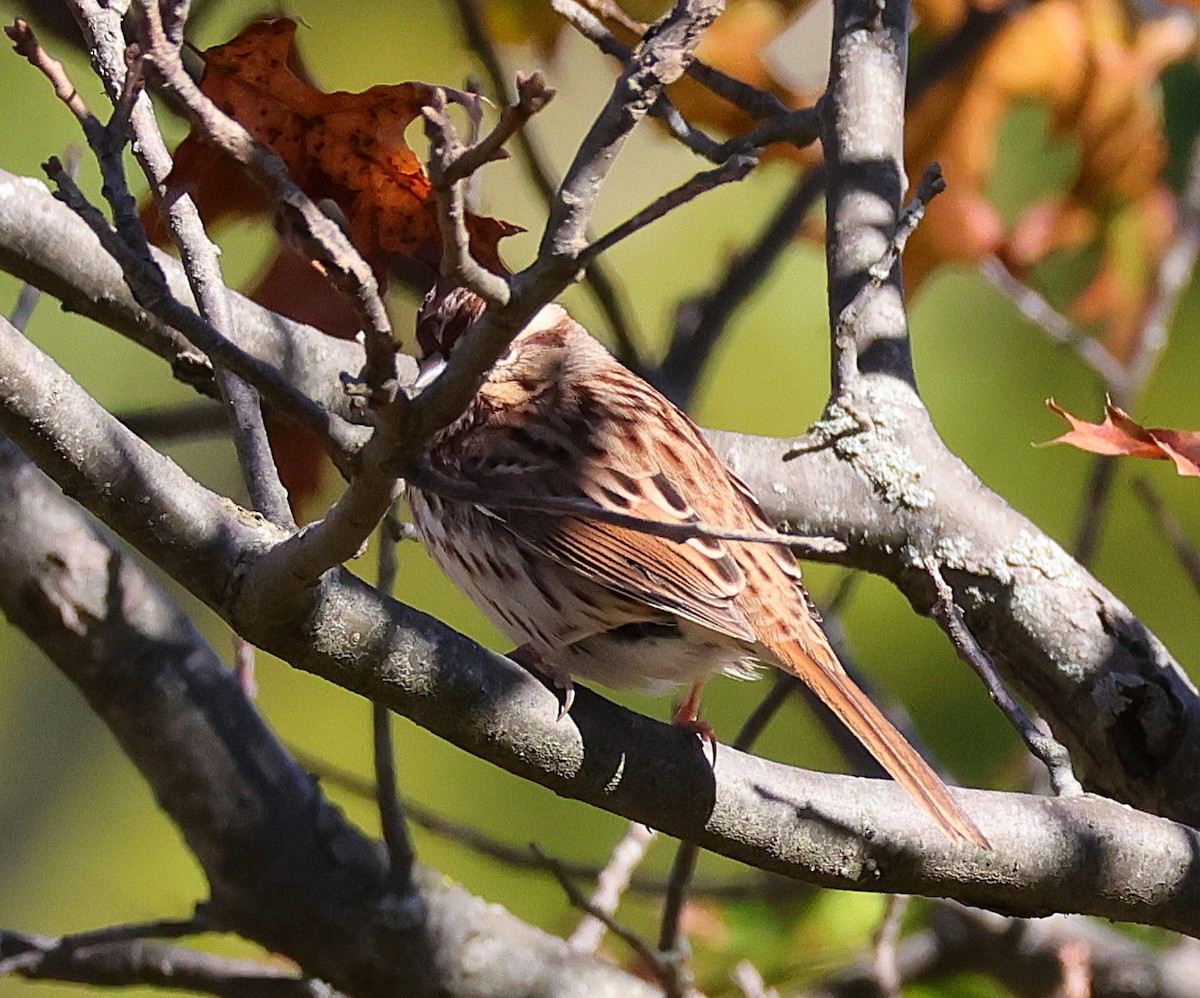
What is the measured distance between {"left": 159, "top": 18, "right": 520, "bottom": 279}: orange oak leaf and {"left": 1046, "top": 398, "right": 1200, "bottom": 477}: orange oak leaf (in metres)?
0.66

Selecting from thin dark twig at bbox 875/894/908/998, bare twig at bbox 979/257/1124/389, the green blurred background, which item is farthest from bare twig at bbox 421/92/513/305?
the green blurred background

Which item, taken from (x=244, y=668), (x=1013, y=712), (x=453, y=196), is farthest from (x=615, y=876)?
(x=453, y=196)

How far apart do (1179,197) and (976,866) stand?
2.37m

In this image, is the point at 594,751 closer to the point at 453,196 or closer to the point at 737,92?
the point at 453,196

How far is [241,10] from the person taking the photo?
5008 mm

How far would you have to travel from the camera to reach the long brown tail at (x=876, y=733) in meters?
1.75

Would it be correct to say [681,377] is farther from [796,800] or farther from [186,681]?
[796,800]

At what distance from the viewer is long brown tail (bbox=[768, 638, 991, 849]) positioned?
1752 mm

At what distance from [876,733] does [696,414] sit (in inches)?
90.3

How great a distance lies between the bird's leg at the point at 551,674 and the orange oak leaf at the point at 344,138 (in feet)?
1.61

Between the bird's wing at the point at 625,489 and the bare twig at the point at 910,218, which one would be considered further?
the bird's wing at the point at 625,489

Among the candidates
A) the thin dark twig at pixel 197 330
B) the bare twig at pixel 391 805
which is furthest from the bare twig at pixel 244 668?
the thin dark twig at pixel 197 330

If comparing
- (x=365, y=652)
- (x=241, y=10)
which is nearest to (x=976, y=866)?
(x=365, y=652)

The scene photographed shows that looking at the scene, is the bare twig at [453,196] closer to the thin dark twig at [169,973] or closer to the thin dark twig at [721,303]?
the thin dark twig at [169,973]
